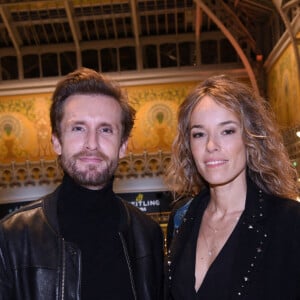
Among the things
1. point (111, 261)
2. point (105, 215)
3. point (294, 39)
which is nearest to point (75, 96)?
point (105, 215)

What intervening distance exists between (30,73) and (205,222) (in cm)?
1442

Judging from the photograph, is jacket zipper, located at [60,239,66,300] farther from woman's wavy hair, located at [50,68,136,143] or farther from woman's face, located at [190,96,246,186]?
woman's face, located at [190,96,246,186]

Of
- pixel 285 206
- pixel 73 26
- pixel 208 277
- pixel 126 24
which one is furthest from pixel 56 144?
pixel 126 24

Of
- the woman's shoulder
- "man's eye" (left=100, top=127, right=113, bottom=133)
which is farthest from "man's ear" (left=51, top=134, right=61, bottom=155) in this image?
the woman's shoulder

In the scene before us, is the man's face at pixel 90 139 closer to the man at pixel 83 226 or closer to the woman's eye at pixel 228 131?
the man at pixel 83 226

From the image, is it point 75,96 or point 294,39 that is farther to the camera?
point 294,39

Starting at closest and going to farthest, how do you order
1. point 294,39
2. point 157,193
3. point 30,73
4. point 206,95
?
point 206,95, point 294,39, point 157,193, point 30,73

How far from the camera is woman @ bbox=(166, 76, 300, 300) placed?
6.87ft

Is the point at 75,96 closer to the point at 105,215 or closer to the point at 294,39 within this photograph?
the point at 105,215

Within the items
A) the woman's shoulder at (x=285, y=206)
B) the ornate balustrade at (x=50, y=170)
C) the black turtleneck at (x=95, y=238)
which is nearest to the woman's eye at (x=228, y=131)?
the woman's shoulder at (x=285, y=206)

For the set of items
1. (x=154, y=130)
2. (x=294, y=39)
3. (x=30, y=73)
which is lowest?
(x=154, y=130)

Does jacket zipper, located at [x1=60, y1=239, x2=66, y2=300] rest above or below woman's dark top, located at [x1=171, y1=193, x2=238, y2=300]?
above

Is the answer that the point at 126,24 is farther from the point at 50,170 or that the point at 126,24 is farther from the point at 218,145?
the point at 218,145

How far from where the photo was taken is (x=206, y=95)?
241 cm
